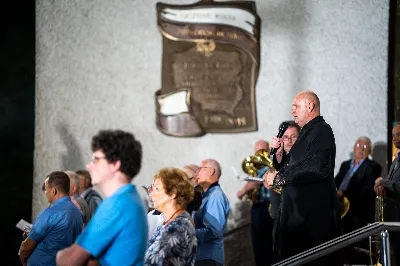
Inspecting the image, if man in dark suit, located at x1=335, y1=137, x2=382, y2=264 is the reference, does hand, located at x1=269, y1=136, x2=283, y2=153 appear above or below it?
above

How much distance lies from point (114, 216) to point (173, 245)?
19.7 inches

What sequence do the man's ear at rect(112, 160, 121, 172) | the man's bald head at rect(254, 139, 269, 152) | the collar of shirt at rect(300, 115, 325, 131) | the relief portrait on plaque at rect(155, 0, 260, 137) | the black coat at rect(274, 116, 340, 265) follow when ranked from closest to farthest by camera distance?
the man's ear at rect(112, 160, 121, 172) → the black coat at rect(274, 116, 340, 265) → the collar of shirt at rect(300, 115, 325, 131) → the man's bald head at rect(254, 139, 269, 152) → the relief portrait on plaque at rect(155, 0, 260, 137)

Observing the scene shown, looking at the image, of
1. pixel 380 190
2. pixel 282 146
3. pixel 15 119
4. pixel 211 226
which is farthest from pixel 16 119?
pixel 282 146

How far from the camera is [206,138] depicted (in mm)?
8359

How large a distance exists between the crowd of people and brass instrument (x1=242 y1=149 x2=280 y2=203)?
7 cm

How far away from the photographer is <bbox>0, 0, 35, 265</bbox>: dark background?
815cm

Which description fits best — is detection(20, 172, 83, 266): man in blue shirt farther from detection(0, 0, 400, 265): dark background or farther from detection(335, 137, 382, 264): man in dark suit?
detection(335, 137, 382, 264): man in dark suit

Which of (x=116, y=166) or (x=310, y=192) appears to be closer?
(x=116, y=166)

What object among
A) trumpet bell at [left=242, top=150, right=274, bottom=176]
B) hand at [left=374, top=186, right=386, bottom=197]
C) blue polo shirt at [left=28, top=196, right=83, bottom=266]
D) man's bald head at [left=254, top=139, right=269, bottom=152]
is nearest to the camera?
blue polo shirt at [left=28, top=196, right=83, bottom=266]

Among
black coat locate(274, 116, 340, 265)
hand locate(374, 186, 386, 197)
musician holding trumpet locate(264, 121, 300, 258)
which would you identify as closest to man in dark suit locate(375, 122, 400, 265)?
hand locate(374, 186, 386, 197)

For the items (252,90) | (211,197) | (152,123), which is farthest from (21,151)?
(211,197)

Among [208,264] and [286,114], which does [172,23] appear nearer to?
[286,114]

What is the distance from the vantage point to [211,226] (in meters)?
5.12

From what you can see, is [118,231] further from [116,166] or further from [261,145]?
[261,145]
